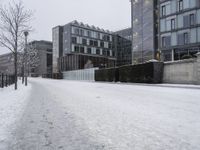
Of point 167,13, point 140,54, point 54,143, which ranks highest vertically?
point 167,13

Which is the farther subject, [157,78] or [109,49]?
[109,49]

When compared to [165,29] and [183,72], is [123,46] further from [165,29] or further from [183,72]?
[183,72]

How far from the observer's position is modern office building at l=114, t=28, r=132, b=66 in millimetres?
82062

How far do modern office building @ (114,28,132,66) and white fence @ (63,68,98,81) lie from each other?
22.4m

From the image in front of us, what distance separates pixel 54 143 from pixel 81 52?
75888mm

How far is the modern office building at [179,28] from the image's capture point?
40844 millimetres

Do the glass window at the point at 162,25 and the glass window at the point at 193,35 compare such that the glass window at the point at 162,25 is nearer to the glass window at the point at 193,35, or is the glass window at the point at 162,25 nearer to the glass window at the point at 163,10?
the glass window at the point at 163,10

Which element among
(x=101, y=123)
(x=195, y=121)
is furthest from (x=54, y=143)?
(x=195, y=121)

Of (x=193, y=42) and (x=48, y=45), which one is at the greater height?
(x=48, y=45)

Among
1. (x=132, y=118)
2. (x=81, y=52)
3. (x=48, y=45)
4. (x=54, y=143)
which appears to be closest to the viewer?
(x=54, y=143)

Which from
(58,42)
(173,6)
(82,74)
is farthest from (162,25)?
(58,42)

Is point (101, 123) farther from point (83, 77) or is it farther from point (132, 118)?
point (83, 77)

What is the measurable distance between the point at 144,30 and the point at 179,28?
11.8m

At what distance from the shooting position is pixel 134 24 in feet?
188
